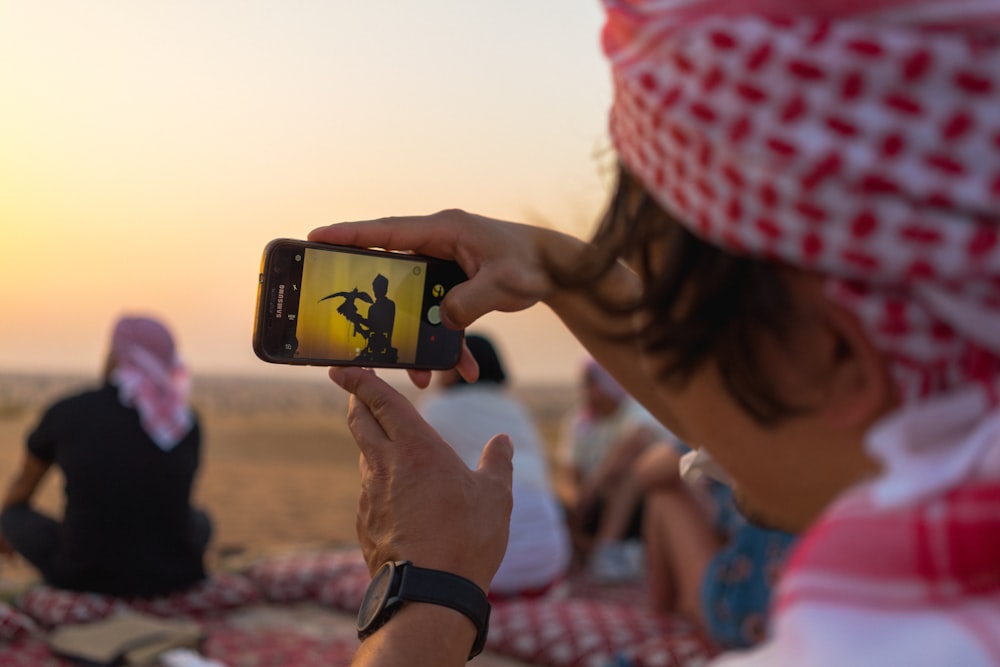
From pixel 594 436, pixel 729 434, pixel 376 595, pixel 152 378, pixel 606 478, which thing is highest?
pixel 729 434

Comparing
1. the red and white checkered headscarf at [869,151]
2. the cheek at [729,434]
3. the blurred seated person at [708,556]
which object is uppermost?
the red and white checkered headscarf at [869,151]

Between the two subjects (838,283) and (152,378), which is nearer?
(838,283)

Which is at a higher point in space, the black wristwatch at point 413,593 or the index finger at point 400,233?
the index finger at point 400,233

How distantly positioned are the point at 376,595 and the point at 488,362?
14.1 ft

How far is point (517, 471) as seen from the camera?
550cm

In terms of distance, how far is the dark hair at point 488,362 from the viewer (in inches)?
219

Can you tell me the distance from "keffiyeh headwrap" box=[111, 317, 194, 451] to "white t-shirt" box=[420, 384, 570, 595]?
52.3 inches

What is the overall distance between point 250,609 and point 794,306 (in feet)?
14.9

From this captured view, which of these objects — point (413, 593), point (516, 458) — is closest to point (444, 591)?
point (413, 593)

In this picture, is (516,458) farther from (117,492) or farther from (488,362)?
(117,492)

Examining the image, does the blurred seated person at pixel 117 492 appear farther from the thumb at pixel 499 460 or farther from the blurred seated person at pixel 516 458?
the thumb at pixel 499 460

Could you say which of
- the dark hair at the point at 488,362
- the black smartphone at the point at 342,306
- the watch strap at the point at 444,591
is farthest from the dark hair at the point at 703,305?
the dark hair at the point at 488,362

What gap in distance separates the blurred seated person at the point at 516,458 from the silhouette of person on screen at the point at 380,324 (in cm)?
319

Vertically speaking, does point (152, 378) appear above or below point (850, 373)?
below
